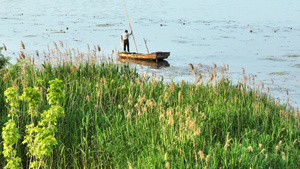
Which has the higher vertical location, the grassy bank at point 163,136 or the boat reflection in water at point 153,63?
the grassy bank at point 163,136

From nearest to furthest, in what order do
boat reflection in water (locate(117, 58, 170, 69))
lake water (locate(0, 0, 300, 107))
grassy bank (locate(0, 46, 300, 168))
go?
grassy bank (locate(0, 46, 300, 168)) → lake water (locate(0, 0, 300, 107)) → boat reflection in water (locate(117, 58, 170, 69))

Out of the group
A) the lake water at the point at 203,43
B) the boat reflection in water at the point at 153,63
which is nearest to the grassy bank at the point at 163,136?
the lake water at the point at 203,43

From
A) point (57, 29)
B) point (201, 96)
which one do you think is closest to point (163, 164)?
point (201, 96)

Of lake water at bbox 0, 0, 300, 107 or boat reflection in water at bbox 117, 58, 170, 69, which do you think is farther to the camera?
boat reflection in water at bbox 117, 58, 170, 69

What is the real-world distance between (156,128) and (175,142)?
880 mm

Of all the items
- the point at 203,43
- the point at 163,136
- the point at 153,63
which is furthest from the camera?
the point at 203,43

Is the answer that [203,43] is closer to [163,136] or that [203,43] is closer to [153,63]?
[153,63]

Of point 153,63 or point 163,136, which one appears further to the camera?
point 153,63

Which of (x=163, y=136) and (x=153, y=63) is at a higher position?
(x=163, y=136)

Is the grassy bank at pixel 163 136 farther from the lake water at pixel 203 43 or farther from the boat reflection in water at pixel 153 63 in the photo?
the boat reflection in water at pixel 153 63

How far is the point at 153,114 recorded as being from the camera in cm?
737

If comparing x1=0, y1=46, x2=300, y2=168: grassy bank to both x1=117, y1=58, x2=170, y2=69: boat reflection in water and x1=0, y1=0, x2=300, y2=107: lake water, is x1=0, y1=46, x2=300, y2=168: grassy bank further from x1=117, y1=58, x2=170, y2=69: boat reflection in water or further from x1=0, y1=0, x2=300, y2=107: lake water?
x1=117, y1=58, x2=170, y2=69: boat reflection in water

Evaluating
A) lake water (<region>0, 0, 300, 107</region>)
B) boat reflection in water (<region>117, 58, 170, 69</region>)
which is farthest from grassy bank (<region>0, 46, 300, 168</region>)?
boat reflection in water (<region>117, 58, 170, 69</region>)

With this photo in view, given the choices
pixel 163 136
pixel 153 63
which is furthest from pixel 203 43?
pixel 163 136
